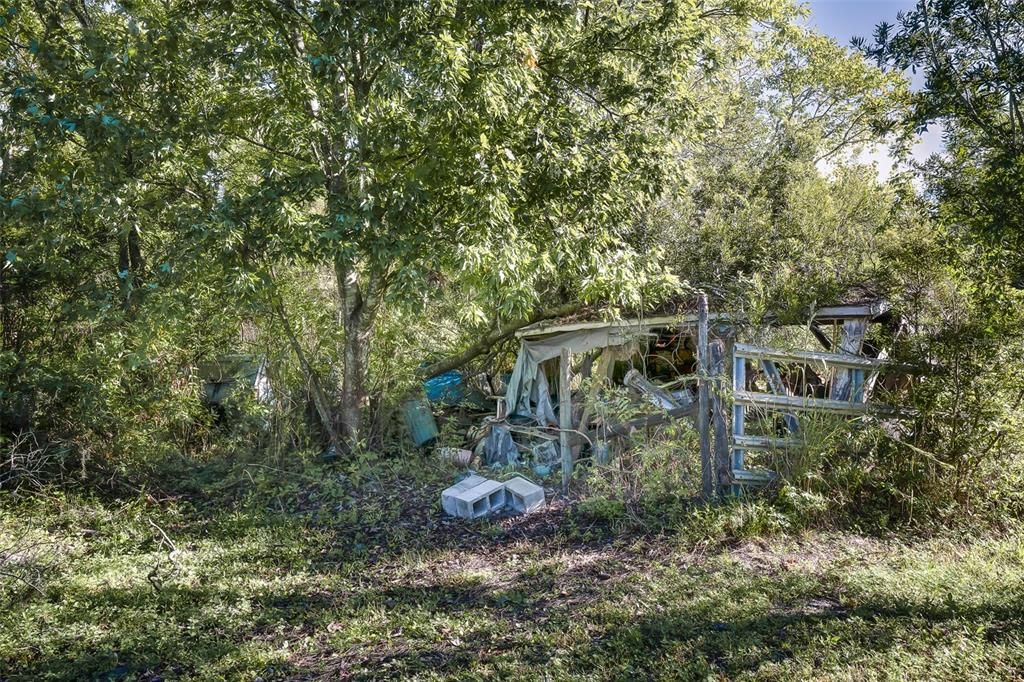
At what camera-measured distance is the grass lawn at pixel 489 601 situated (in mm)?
3779

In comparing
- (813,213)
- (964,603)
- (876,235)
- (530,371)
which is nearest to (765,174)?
(813,213)

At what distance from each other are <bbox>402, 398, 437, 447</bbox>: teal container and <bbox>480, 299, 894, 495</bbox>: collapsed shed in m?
0.79

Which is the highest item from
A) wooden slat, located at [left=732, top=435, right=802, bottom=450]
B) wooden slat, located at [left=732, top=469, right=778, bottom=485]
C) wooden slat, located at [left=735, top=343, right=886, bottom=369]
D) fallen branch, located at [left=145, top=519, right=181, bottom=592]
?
wooden slat, located at [left=735, top=343, right=886, bottom=369]

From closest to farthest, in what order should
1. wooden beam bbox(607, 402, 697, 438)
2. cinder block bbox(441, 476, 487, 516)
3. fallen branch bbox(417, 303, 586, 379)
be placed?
cinder block bbox(441, 476, 487, 516)
wooden beam bbox(607, 402, 697, 438)
fallen branch bbox(417, 303, 586, 379)

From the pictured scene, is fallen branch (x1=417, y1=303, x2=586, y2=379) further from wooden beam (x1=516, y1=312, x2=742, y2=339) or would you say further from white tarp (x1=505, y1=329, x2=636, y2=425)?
white tarp (x1=505, y1=329, x2=636, y2=425)

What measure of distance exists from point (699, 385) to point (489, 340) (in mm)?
4826

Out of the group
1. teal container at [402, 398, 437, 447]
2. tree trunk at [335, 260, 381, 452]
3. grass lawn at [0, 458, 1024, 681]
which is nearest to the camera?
grass lawn at [0, 458, 1024, 681]

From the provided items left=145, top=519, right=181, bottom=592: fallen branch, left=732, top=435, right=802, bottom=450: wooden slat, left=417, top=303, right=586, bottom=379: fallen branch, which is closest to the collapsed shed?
left=732, top=435, right=802, bottom=450: wooden slat

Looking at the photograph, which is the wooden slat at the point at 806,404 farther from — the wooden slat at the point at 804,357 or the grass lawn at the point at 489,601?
the grass lawn at the point at 489,601

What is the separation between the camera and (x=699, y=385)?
589 centimetres

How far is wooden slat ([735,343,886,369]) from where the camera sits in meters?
5.86

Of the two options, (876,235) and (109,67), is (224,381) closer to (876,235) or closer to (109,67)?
(109,67)

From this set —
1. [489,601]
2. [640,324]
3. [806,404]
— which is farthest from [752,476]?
[640,324]

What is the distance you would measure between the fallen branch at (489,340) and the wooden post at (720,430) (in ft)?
13.3
